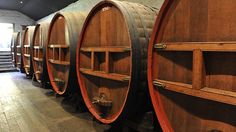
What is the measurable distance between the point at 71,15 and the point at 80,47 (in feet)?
2.54

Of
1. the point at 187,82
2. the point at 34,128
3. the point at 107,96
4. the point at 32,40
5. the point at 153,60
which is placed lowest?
the point at 34,128

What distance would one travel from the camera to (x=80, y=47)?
99.6 inches

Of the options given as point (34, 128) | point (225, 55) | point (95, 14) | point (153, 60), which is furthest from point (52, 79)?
point (225, 55)

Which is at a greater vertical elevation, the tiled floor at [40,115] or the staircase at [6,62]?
the staircase at [6,62]

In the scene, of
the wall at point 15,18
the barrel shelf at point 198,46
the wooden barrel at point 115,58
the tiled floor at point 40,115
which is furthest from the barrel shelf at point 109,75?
the wall at point 15,18

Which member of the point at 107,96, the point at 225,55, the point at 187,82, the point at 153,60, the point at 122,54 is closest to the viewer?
the point at 225,55

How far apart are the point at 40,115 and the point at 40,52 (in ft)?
5.58

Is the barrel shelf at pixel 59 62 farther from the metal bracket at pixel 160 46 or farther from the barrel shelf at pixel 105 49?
the metal bracket at pixel 160 46

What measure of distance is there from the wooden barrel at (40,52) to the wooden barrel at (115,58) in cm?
167

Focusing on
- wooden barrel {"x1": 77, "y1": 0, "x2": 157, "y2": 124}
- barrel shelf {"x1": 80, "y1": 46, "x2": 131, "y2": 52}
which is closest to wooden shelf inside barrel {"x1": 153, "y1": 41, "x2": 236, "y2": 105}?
wooden barrel {"x1": 77, "y1": 0, "x2": 157, "y2": 124}

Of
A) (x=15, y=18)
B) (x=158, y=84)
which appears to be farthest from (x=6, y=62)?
(x=158, y=84)

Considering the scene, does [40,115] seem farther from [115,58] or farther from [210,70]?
[210,70]

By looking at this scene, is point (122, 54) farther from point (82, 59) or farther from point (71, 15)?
point (71, 15)

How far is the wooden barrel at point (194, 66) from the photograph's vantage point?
109cm
